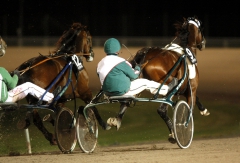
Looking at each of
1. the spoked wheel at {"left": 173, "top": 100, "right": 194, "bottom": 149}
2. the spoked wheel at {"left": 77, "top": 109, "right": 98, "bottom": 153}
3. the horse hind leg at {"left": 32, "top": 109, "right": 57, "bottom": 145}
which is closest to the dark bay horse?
the spoked wheel at {"left": 173, "top": 100, "right": 194, "bottom": 149}

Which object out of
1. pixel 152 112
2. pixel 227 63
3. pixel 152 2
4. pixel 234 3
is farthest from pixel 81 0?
pixel 152 112

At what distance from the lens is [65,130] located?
734 centimetres

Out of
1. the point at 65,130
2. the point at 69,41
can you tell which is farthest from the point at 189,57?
the point at 65,130

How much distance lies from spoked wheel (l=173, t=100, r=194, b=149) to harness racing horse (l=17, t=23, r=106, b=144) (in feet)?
3.17

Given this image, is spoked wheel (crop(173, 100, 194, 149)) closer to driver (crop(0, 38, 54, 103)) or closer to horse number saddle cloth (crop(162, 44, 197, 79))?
horse number saddle cloth (crop(162, 44, 197, 79))

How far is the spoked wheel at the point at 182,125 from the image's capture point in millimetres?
7266

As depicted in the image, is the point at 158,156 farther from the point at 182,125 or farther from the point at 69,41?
the point at 69,41

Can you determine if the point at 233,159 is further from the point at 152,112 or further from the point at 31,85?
the point at 152,112

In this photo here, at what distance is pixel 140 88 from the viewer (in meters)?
7.20

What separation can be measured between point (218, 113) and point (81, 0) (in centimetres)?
2044

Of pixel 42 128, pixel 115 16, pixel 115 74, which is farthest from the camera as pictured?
pixel 115 16

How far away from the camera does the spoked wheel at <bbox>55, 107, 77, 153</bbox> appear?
7.22m

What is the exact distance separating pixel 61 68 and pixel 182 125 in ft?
6.02

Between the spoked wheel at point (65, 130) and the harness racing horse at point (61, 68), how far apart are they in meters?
0.41
